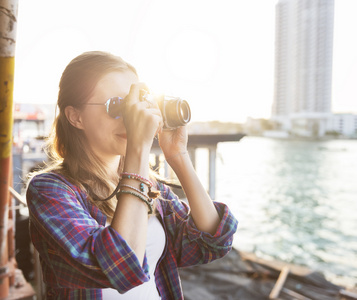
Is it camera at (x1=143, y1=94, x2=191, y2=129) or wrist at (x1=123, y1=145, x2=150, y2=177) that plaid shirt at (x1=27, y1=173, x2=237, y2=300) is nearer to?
wrist at (x1=123, y1=145, x2=150, y2=177)

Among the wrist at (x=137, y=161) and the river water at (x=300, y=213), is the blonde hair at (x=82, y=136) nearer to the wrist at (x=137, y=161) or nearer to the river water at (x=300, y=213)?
the wrist at (x=137, y=161)

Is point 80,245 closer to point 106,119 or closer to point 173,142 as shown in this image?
point 106,119

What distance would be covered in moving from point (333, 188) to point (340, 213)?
36.0ft

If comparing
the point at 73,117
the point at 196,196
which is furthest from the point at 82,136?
the point at 196,196

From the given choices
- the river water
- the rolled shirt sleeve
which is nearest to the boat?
the river water

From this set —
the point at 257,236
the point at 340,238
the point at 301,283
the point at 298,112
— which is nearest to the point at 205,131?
the point at 301,283

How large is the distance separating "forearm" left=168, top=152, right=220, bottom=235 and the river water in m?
2.24

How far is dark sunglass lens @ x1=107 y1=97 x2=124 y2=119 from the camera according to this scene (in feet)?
2.71

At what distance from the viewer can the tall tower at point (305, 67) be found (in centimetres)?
7200

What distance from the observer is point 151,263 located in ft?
3.10

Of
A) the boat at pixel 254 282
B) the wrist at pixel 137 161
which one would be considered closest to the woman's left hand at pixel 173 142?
the wrist at pixel 137 161

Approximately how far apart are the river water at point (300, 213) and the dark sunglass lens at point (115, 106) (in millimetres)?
2456

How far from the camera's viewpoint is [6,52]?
1055 mm

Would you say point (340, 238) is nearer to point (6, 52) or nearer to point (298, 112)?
point (6, 52)
